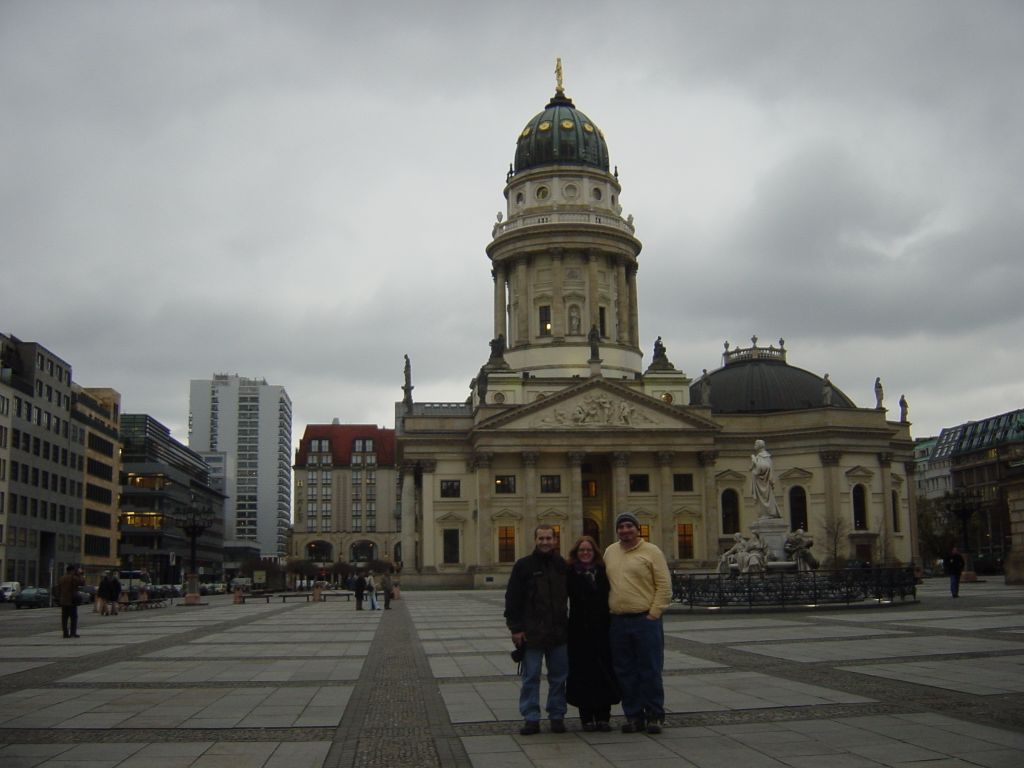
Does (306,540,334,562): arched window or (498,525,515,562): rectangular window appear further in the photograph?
(306,540,334,562): arched window

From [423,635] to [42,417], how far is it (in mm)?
72757

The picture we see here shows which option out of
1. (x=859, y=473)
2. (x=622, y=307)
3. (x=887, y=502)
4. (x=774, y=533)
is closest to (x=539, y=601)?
(x=774, y=533)

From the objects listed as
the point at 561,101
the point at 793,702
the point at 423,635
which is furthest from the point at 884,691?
the point at 561,101

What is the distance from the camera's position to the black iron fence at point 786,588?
108 ft

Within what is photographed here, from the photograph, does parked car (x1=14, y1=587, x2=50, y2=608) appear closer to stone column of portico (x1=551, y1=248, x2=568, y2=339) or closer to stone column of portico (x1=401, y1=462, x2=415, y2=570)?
stone column of portico (x1=401, y1=462, x2=415, y2=570)

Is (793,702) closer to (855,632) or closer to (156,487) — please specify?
(855,632)

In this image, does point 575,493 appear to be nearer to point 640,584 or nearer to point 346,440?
point 640,584

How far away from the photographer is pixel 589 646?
39.7ft

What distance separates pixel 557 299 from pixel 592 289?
10.3 feet

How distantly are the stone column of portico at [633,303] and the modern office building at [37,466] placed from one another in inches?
2012

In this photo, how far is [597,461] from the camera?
82.6 metres

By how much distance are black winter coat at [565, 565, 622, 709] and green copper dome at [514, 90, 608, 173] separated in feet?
286

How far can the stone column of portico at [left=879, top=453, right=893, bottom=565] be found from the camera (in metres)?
81.7

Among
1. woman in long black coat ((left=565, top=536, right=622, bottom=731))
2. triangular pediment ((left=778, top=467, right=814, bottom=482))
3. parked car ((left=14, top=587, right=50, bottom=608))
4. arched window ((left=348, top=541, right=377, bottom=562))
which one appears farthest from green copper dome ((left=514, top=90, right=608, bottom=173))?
woman in long black coat ((left=565, top=536, right=622, bottom=731))
